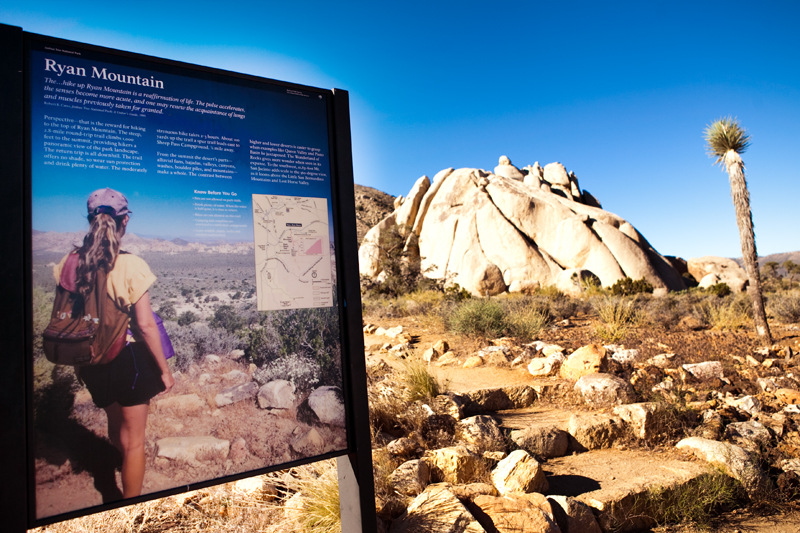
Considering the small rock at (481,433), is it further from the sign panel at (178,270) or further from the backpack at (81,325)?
the backpack at (81,325)

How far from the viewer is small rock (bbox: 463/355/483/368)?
8.52 meters

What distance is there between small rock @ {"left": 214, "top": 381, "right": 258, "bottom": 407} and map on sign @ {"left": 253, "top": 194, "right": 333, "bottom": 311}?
457 mm

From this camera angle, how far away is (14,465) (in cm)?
213

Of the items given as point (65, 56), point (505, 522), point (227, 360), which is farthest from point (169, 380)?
point (505, 522)

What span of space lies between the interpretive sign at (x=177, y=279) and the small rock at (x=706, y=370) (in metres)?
5.97

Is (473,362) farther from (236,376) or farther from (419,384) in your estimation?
(236,376)

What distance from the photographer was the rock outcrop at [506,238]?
22.7 m

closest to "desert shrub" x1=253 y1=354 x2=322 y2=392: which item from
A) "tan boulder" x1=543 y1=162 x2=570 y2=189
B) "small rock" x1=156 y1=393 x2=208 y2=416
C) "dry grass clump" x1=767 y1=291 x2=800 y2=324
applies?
"small rock" x1=156 y1=393 x2=208 y2=416

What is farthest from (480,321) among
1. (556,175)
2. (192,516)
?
(556,175)

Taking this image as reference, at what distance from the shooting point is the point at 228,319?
2656 millimetres

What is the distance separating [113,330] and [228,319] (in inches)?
Answer: 22.2

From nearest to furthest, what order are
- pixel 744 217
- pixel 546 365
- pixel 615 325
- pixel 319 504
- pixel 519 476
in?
pixel 319 504 → pixel 519 476 → pixel 546 365 → pixel 615 325 → pixel 744 217

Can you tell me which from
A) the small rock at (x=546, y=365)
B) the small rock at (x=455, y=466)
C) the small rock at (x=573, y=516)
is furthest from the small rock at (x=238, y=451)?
the small rock at (x=546, y=365)

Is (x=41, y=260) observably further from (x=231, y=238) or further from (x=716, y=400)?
(x=716, y=400)
